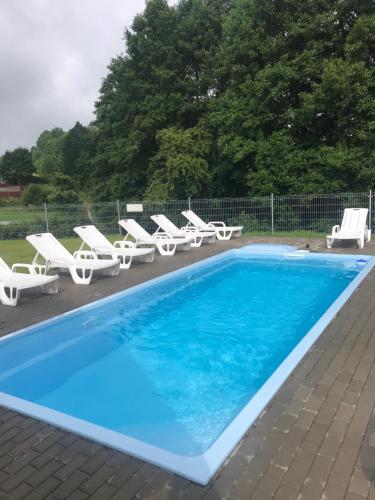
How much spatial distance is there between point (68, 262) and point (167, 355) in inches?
145

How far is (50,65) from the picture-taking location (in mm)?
15359

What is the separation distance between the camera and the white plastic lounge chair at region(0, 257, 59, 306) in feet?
20.7

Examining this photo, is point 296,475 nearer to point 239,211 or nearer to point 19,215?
point 239,211

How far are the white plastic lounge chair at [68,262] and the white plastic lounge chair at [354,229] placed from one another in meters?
6.23

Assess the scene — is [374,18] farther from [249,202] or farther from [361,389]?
[361,389]

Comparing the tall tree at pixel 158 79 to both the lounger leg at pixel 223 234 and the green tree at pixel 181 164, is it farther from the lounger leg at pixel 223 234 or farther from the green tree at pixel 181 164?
the lounger leg at pixel 223 234

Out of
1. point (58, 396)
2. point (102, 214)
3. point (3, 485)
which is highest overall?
point (102, 214)

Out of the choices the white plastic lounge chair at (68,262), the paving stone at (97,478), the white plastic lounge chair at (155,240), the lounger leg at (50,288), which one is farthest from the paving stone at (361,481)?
the white plastic lounge chair at (155,240)

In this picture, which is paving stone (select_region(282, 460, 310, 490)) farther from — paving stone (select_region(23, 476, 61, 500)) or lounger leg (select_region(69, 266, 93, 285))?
lounger leg (select_region(69, 266, 93, 285))

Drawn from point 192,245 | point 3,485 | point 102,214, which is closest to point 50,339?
point 3,485

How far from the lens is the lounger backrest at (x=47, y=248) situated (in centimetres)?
790

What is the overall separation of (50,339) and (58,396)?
1.30m

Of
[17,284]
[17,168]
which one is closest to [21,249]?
[17,284]

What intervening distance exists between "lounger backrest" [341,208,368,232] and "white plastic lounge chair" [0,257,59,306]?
8672 millimetres
